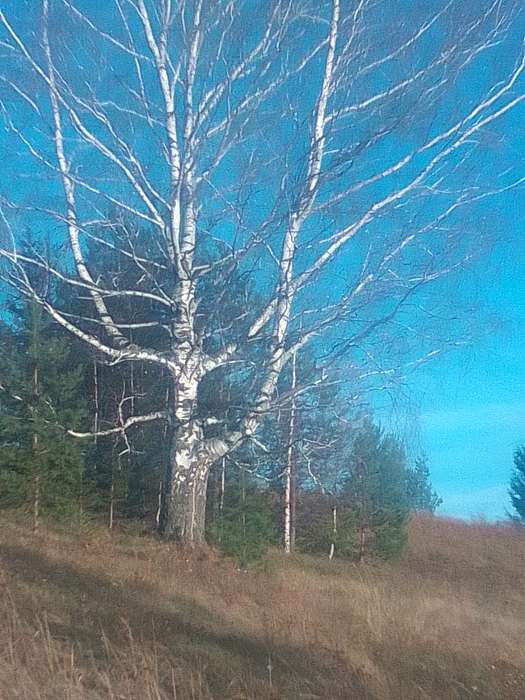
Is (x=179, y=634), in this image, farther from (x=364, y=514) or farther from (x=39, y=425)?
(x=364, y=514)

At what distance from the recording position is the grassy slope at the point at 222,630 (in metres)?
7.41

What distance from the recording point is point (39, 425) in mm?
20031

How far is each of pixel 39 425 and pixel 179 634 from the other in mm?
11101

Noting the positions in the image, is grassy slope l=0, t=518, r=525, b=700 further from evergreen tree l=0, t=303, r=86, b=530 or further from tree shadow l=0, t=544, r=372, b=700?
evergreen tree l=0, t=303, r=86, b=530

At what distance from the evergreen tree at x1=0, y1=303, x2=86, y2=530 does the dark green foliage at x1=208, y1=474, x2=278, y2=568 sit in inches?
134

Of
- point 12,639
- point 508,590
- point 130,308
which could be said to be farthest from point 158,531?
point 12,639

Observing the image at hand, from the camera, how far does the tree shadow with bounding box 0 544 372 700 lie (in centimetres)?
835

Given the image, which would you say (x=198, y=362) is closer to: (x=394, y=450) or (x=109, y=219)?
(x=109, y=219)

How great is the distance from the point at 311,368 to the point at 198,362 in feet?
6.99

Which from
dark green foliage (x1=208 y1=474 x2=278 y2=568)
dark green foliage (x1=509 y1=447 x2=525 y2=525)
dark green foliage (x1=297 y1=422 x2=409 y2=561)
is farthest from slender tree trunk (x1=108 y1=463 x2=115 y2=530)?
dark green foliage (x1=509 y1=447 x2=525 y2=525)

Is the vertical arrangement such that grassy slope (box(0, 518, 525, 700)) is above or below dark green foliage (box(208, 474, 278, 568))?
below

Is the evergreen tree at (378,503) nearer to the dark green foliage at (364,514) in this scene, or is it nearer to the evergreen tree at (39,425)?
the dark green foliage at (364,514)

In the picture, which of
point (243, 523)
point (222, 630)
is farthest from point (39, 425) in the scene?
point (222, 630)

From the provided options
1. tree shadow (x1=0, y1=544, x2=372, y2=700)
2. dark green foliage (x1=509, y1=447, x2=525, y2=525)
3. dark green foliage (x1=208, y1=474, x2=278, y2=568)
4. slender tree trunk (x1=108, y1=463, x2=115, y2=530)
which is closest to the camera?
tree shadow (x1=0, y1=544, x2=372, y2=700)
